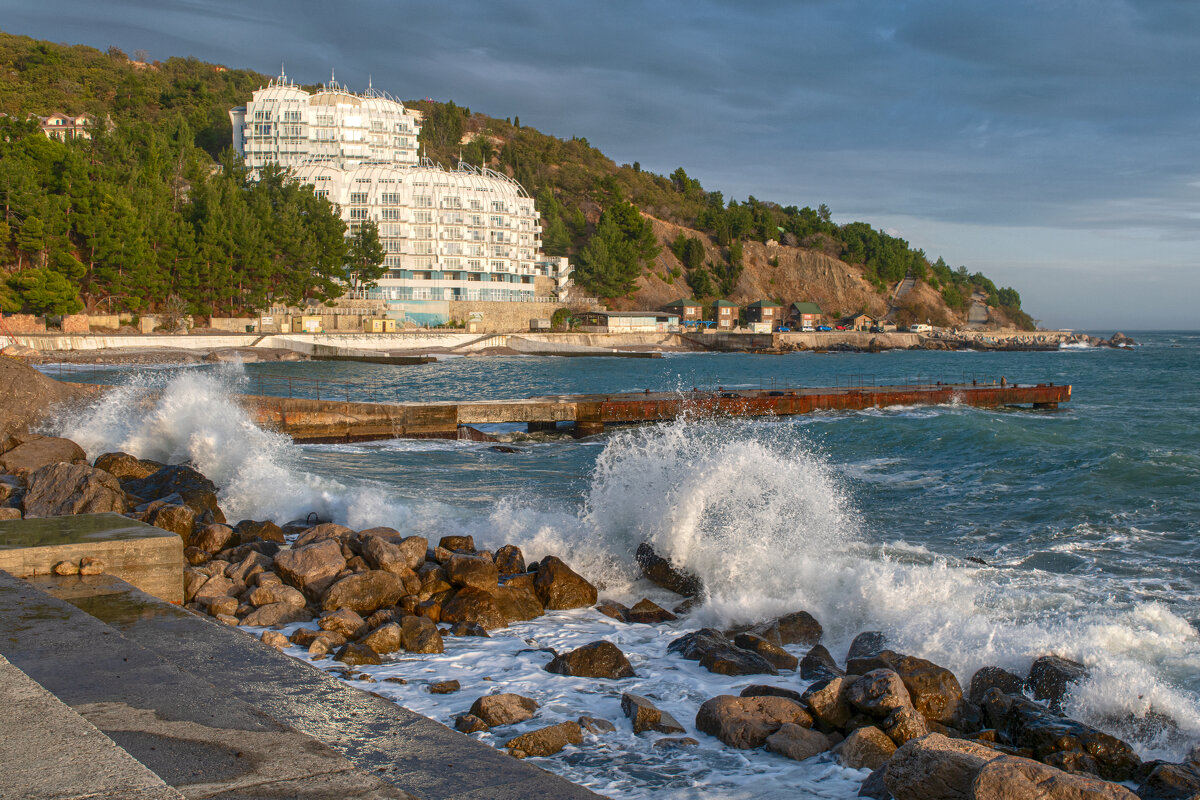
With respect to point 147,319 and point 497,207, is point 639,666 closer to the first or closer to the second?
point 147,319

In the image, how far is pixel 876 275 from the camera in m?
171

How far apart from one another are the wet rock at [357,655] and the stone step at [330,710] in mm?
1535

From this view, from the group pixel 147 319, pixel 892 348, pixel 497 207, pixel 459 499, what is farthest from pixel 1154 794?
pixel 892 348

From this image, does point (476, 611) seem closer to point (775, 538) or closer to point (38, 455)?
point (775, 538)

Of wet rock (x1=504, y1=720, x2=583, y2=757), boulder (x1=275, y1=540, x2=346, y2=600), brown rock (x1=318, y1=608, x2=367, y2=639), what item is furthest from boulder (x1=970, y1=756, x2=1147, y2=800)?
boulder (x1=275, y1=540, x2=346, y2=600)

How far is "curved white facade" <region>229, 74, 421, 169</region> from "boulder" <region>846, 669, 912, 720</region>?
119 meters

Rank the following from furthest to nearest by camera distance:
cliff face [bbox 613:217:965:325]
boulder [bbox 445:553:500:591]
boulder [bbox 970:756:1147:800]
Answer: cliff face [bbox 613:217:965:325] < boulder [bbox 445:553:500:591] < boulder [bbox 970:756:1147:800]

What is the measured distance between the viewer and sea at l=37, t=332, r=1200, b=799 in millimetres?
7914

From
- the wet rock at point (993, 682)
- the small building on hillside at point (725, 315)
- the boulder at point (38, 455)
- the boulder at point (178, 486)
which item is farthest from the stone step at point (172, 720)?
the small building on hillside at point (725, 315)

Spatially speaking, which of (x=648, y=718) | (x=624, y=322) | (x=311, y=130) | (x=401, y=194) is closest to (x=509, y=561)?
(x=648, y=718)

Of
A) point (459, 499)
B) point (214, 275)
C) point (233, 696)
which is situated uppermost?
point (214, 275)

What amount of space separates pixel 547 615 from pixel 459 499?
7946 mm

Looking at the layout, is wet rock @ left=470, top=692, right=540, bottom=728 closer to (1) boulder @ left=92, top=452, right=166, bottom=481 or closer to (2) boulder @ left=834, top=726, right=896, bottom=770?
(2) boulder @ left=834, top=726, right=896, bottom=770

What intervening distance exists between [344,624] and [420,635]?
33.6 inches
